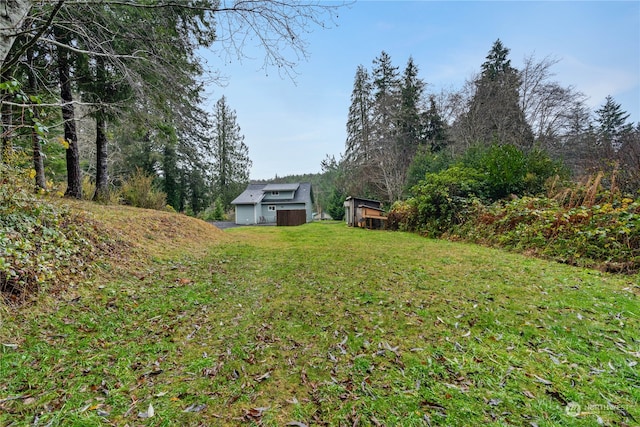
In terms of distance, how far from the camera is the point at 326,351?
225cm

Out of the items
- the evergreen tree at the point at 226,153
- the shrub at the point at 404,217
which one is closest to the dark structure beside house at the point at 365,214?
the shrub at the point at 404,217

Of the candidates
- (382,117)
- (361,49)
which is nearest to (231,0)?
(361,49)

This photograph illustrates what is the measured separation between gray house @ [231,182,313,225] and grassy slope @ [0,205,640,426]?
20812 millimetres

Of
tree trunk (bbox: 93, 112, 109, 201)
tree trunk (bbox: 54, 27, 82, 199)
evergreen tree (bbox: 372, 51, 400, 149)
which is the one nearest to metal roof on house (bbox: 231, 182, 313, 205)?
evergreen tree (bbox: 372, 51, 400, 149)

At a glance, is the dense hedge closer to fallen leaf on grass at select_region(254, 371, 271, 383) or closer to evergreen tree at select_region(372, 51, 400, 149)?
fallen leaf on grass at select_region(254, 371, 271, 383)

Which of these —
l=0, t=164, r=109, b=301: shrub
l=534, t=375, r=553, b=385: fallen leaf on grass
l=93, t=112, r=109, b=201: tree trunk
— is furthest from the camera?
l=93, t=112, r=109, b=201: tree trunk

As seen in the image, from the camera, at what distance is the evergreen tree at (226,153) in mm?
31625

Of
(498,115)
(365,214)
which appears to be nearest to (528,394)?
(365,214)

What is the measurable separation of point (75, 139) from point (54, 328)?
8.18 m

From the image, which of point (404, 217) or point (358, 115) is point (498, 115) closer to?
point (404, 217)

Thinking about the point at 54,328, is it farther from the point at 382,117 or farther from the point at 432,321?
the point at 382,117

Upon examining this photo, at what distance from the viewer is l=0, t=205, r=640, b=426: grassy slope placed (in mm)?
1584

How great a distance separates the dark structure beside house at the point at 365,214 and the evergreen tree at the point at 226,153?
60.8ft

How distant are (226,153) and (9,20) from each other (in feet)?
107
